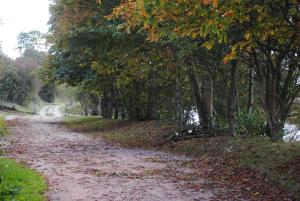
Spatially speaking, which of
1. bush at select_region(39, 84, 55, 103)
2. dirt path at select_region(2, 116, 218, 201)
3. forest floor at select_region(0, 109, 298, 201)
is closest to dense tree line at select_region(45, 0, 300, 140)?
forest floor at select_region(0, 109, 298, 201)

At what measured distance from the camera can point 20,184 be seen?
10195 mm

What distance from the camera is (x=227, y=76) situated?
1897 centimetres

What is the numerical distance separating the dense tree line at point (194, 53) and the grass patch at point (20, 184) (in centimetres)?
370

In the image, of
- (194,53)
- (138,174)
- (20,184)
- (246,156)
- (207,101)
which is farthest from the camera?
(207,101)

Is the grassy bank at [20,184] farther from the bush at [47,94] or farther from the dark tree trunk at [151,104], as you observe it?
the bush at [47,94]

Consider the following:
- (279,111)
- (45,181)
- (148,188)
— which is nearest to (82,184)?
(45,181)

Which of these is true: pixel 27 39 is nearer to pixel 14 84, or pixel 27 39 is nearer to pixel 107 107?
pixel 14 84

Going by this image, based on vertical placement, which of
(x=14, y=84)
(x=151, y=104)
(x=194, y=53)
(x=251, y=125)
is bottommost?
(x=251, y=125)

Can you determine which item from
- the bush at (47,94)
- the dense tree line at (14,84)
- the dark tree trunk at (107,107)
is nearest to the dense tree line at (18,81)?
the dense tree line at (14,84)

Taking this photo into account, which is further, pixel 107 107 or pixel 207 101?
pixel 107 107

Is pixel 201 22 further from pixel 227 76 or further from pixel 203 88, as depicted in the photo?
pixel 203 88

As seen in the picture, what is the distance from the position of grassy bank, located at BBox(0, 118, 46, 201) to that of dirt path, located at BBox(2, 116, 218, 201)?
0.95ft

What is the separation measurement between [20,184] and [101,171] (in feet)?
9.98

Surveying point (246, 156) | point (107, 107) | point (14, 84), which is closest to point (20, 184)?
point (246, 156)
